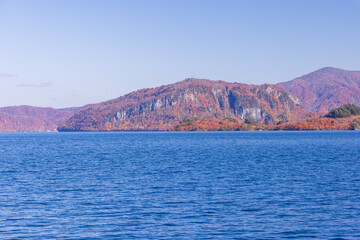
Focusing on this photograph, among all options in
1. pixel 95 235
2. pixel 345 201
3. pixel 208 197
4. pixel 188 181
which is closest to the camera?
pixel 95 235

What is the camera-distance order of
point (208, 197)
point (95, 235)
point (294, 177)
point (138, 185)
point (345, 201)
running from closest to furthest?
point (95, 235)
point (345, 201)
point (208, 197)
point (138, 185)
point (294, 177)

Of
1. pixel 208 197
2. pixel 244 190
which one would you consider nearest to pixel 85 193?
pixel 208 197

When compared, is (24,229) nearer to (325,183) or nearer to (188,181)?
(188,181)

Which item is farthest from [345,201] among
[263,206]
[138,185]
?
[138,185]

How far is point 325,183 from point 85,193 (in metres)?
26.6

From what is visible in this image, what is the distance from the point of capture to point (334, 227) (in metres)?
29.7

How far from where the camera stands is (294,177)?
185ft

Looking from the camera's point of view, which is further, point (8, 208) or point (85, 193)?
Answer: point (85, 193)

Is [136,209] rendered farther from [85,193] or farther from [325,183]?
[325,183]

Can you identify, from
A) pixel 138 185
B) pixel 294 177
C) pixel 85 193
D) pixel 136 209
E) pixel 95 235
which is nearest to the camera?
pixel 95 235

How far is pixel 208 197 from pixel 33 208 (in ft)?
50.6

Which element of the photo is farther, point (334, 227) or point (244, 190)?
point (244, 190)

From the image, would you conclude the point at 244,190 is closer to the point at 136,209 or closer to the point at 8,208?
the point at 136,209

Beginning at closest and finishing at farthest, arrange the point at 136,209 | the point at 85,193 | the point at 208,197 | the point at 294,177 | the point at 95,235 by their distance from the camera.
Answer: the point at 95,235
the point at 136,209
the point at 208,197
the point at 85,193
the point at 294,177
